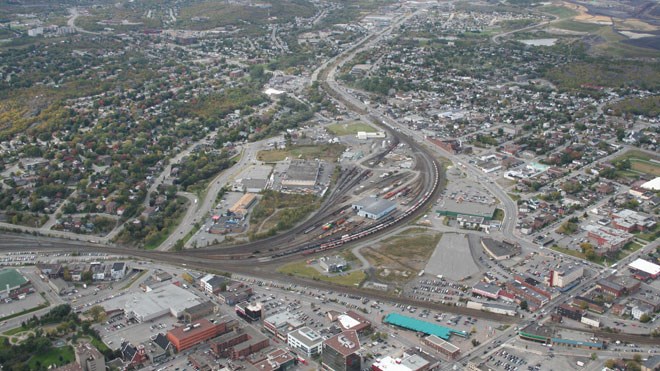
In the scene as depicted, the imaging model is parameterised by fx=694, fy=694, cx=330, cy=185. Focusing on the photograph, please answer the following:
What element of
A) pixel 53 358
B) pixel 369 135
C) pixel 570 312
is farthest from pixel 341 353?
pixel 369 135

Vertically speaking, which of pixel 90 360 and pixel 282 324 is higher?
pixel 90 360

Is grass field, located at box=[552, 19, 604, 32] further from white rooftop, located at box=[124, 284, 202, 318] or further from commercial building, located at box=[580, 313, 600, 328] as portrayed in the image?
white rooftop, located at box=[124, 284, 202, 318]

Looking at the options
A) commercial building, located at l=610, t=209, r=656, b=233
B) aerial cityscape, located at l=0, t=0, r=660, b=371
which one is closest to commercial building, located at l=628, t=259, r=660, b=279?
aerial cityscape, located at l=0, t=0, r=660, b=371

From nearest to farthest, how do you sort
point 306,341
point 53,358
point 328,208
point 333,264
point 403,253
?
point 53,358 → point 306,341 → point 333,264 → point 403,253 → point 328,208

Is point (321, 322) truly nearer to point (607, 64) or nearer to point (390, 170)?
point (390, 170)

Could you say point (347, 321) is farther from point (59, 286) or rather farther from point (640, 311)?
point (59, 286)

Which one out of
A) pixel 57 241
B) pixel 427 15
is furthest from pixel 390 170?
pixel 427 15

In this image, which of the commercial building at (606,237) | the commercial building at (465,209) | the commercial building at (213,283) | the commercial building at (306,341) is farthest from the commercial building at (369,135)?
the commercial building at (306,341)
